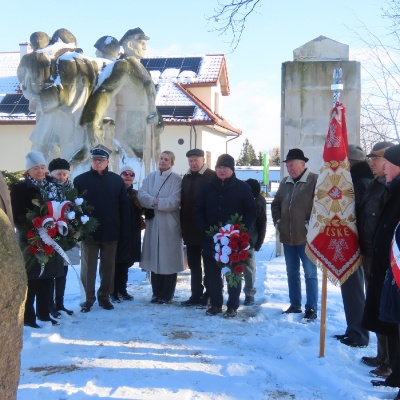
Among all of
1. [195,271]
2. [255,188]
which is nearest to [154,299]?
[195,271]

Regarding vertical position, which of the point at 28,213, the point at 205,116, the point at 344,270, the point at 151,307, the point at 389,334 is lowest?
the point at 151,307

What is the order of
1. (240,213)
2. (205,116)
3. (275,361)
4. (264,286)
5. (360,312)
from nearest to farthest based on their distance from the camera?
(275,361)
(360,312)
(240,213)
(264,286)
(205,116)

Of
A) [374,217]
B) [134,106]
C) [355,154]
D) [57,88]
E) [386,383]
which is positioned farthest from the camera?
[134,106]

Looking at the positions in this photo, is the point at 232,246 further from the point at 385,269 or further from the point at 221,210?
the point at 385,269

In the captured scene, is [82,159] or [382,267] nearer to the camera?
[382,267]

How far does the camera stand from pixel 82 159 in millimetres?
9492

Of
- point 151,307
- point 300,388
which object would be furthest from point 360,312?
point 151,307

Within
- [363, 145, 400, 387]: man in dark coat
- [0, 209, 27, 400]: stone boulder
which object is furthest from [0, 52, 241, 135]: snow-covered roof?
[0, 209, 27, 400]: stone boulder

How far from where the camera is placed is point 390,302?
372cm

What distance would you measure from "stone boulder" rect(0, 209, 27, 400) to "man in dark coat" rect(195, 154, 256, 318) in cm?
416

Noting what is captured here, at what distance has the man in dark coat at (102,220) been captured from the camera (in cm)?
674

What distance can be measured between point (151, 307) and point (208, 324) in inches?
42.7

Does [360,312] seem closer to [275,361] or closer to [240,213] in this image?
[275,361]

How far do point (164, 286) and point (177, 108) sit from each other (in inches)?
784
